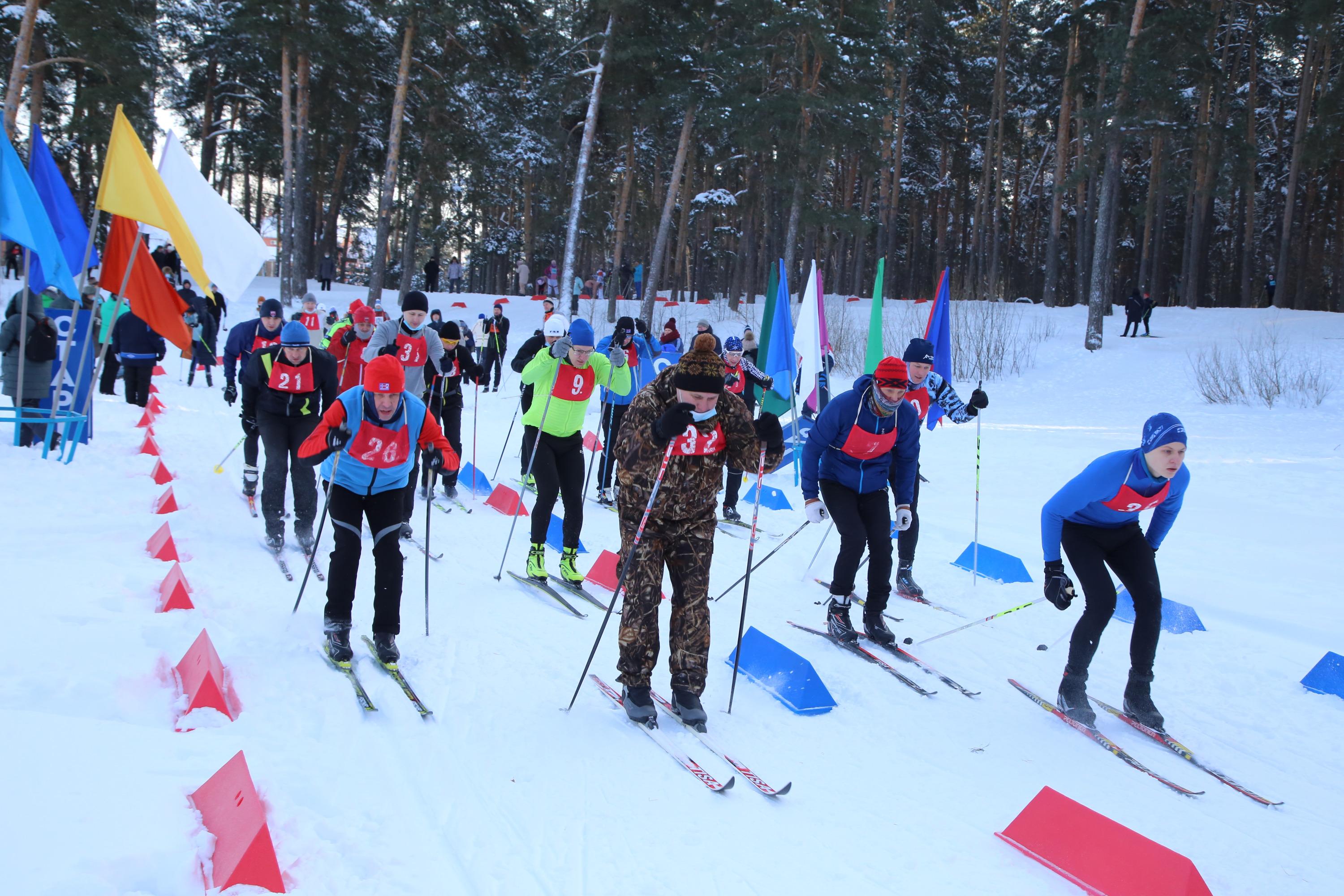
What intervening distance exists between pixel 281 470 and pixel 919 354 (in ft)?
16.6

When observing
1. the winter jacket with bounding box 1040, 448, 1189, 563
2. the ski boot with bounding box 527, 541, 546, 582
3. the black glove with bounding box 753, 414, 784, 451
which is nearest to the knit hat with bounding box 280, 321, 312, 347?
the ski boot with bounding box 527, 541, 546, 582

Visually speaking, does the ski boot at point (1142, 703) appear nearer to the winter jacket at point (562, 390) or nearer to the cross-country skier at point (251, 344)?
the winter jacket at point (562, 390)

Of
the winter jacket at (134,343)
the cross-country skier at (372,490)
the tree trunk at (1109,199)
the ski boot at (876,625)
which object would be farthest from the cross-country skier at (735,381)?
the tree trunk at (1109,199)

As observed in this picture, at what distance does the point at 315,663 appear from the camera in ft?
15.2

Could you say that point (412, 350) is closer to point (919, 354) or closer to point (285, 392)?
point (285, 392)

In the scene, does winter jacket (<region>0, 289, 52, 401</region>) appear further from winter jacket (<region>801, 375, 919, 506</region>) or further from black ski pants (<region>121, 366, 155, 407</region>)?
winter jacket (<region>801, 375, 919, 506</region>)

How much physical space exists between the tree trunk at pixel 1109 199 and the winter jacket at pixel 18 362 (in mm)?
20898

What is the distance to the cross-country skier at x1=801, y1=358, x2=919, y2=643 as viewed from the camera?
538 centimetres

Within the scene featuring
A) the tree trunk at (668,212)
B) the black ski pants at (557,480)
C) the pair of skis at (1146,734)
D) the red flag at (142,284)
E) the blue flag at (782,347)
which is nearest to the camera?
the pair of skis at (1146,734)

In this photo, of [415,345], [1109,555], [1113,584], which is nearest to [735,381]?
[415,345]

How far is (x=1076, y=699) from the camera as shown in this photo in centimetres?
470

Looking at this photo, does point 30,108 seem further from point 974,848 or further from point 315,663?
point 974,848

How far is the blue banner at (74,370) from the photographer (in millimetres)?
8562

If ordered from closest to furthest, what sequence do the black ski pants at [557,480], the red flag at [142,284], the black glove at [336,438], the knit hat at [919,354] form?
the black glove at [336,438], the black ski pants at [557,480], the knit hat at [919,354], the red flag at [142,284]
